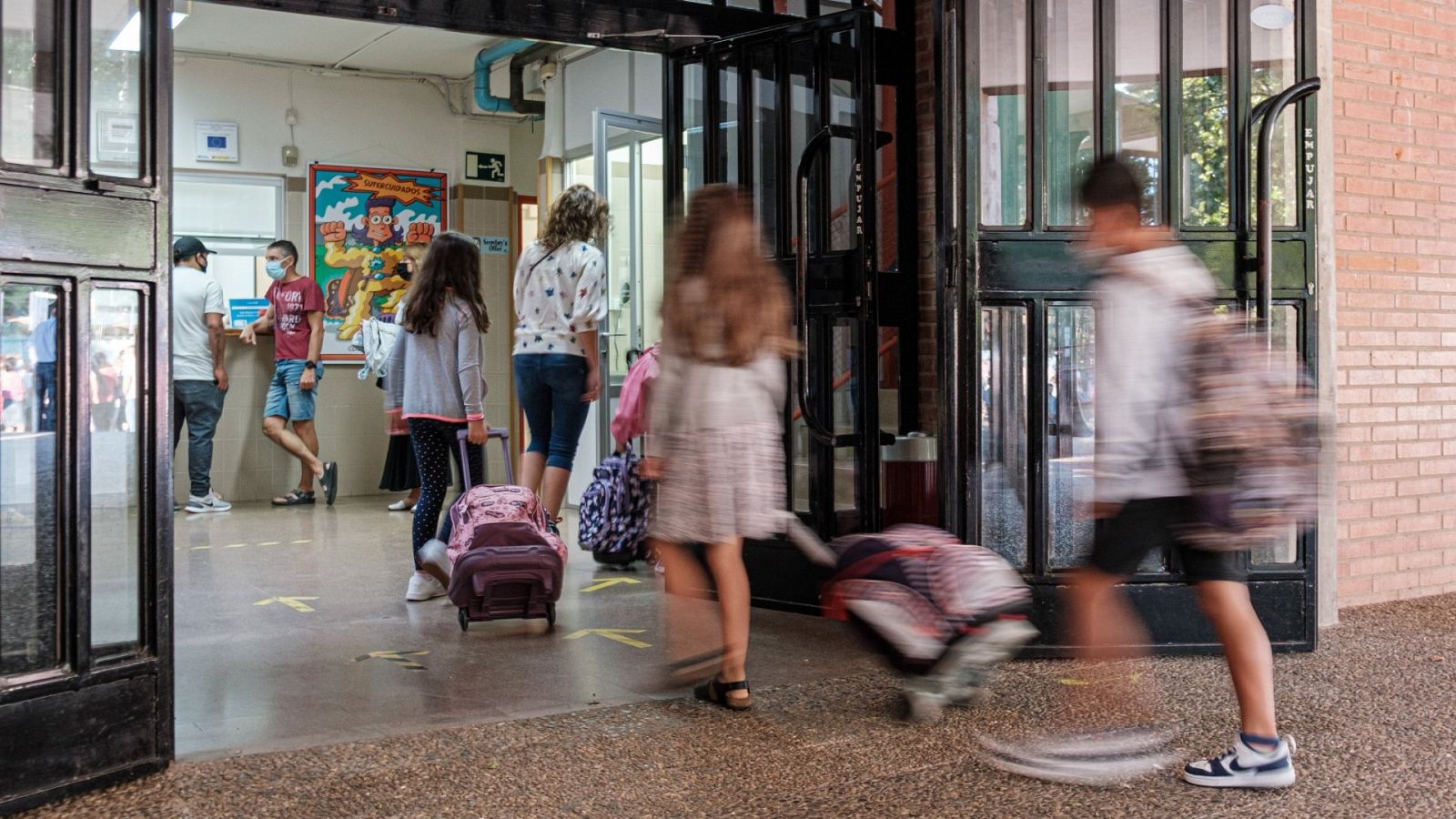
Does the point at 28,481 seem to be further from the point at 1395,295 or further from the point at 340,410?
the point at 340,410

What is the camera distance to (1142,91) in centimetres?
472

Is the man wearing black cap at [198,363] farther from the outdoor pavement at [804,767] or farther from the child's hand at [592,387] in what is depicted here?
the outdoor pavement at [804,767]

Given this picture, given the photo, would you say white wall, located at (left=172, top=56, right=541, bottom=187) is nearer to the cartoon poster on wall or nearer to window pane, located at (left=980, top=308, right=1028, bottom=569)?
the cartoon poster on wall

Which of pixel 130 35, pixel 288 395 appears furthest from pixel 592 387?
pixel 288 395

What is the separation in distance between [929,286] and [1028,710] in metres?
2.23

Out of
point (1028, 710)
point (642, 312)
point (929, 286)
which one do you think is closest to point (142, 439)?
point (1028, 710)

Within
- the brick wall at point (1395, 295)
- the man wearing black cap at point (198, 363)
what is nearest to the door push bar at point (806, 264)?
the brick wall at point (1395, 295)

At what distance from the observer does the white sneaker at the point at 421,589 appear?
5.69m

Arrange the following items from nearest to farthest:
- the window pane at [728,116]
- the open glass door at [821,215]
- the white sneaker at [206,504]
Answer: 1. the open glass door at [821,215]
2. the window pane at [728,116]
3. the white sneaker at [206,504]

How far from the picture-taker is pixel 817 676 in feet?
14.2

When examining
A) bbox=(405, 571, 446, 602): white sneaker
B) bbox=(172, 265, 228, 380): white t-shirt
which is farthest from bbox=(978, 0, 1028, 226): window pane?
bbox=(172, 265, 228, 380): white t-shirt

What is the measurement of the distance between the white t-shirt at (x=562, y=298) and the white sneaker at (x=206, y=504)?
392 centimetres

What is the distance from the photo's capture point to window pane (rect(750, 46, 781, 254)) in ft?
17.9

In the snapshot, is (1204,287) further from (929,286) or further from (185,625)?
(185,625)
